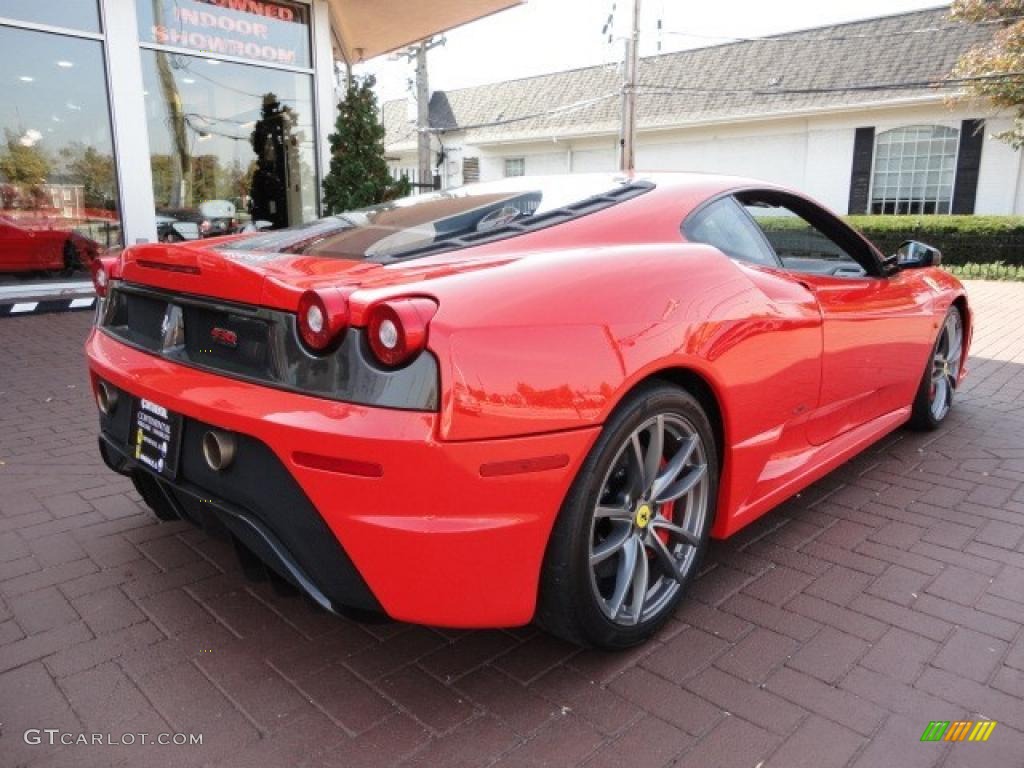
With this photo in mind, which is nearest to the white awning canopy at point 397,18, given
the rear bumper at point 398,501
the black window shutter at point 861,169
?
the rear bumper at point 398,501

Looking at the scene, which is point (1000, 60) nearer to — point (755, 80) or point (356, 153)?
point (755, 80)

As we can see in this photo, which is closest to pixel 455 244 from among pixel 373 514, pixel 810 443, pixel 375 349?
pixel 375 349

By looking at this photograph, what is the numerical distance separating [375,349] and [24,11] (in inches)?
358

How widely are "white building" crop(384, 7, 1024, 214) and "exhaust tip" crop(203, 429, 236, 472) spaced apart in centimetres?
1286

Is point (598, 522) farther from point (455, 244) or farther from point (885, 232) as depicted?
point (885, 232)

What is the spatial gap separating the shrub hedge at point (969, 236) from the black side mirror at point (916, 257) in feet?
40.7

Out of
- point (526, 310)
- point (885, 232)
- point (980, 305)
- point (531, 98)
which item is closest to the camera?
point (526, 310)

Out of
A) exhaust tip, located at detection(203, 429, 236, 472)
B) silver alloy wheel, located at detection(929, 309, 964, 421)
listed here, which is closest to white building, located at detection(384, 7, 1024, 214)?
silver alloy wheel, located at detection(929, 309, 964, 421)

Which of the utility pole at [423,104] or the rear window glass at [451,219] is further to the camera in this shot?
the utility pole at [423,104]

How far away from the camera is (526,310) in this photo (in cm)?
194

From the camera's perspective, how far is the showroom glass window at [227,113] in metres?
9.44

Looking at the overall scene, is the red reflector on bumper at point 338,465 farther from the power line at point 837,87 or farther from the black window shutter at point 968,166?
the black window shutter at point 968,166

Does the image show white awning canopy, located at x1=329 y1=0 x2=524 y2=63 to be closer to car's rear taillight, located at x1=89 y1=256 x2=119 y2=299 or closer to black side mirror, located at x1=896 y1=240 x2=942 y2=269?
black side mirror, located at x1=896 y1=240 x2=942 y2=269

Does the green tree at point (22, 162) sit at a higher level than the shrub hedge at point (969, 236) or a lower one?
higher
